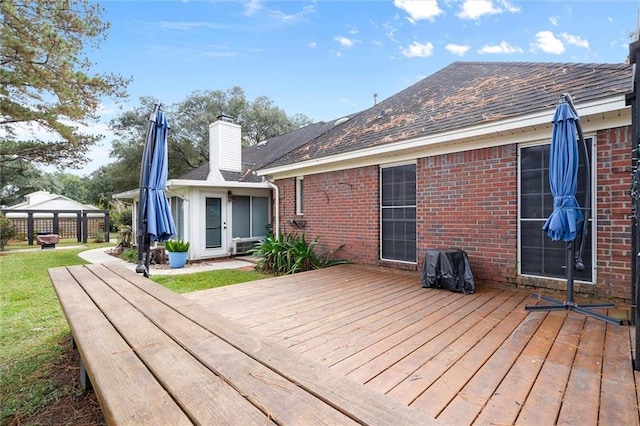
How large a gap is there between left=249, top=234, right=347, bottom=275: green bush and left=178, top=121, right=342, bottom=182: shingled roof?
4.35 metres

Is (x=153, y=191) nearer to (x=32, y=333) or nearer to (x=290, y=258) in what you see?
(x=32, y=333)

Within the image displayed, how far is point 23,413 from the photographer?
99.7 inches

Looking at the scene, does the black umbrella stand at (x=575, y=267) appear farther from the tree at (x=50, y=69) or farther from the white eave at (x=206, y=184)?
the tree at (x=50, y=69)

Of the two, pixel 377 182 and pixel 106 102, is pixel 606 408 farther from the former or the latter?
pixel 106 102

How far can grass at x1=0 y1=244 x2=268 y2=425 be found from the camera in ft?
9.05

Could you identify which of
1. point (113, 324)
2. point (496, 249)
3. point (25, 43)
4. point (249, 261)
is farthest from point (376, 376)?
point (25, 43)

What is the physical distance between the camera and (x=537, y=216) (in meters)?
4.66

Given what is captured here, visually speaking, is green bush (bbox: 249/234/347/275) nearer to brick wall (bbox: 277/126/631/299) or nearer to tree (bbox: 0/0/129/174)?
brick wall (bbox: 277/126/631/299)

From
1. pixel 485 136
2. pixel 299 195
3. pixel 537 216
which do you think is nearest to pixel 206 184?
pixel 299 195

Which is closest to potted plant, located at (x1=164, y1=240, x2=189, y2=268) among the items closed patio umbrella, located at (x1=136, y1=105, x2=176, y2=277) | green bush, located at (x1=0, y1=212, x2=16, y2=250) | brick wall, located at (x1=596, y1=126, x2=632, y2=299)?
closed patio umbrella, located at (x1=136, y1=105, x2=176, y2=277)

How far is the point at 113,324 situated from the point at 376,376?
195 centimetres

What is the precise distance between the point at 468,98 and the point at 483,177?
6.69 ft

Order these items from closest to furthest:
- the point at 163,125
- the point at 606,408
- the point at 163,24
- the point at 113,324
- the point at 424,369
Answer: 1. the point at 606,408
2. the point at 113,324
3. the point at 424,369
4. the point at 163,125
5. the point at 163,24

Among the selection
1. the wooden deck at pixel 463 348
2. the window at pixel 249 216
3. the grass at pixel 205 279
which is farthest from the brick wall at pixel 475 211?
the window at pixel 249 216
